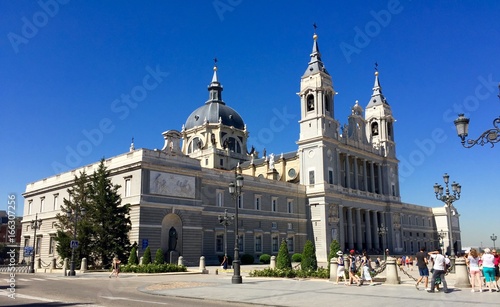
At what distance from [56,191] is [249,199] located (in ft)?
74.1

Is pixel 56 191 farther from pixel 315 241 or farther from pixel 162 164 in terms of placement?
pixel 315 241

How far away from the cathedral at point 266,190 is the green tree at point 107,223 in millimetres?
1744

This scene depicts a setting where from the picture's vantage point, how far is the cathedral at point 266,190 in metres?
43.6

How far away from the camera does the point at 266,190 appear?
187ft

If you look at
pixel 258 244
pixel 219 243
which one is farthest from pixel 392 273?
pixel 258 244

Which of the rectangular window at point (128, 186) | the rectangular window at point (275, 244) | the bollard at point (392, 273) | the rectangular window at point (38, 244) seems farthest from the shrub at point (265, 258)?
the bollard at point (392, 273)

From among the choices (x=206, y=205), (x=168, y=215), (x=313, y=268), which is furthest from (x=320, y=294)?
(x=206, y=205)

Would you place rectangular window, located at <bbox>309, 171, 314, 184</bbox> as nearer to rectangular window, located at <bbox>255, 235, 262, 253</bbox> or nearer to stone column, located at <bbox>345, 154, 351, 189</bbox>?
stone column, located at <bbox>345, 154, 351, 189</bbox>

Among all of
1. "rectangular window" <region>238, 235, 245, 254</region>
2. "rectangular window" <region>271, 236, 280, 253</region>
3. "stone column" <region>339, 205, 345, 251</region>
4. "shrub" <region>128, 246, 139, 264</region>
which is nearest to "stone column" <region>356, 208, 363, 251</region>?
"stone column" <region>339, 205, 345, 251</region>

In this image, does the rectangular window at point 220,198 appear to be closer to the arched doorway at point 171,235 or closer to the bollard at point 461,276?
the arched doorway at point 171,235

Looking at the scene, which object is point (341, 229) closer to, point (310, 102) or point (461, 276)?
point (310, 102)

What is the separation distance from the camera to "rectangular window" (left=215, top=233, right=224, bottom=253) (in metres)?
49.6

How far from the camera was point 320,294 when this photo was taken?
18.0 m

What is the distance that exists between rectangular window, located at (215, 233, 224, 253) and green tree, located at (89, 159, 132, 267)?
38.6 feet
